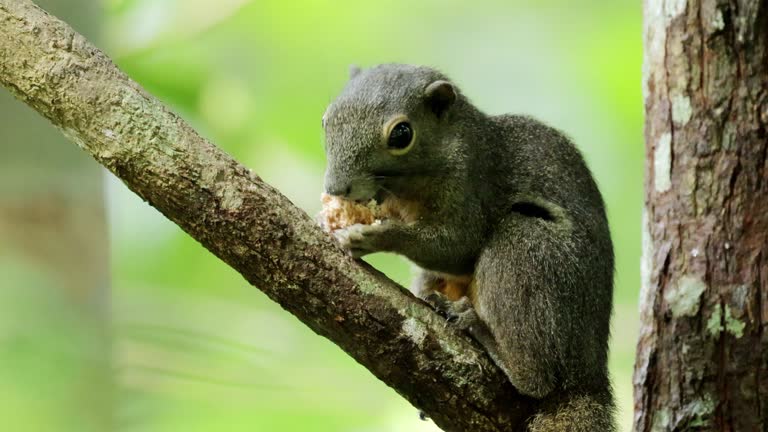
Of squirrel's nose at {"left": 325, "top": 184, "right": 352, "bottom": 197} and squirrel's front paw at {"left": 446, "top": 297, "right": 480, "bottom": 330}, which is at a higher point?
squirrel's nose at {"left": 325, "top": 184, "right": 352, "bottom": 197}

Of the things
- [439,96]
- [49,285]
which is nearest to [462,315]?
[439,96]

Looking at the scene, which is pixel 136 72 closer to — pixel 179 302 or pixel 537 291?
pixel 179 302

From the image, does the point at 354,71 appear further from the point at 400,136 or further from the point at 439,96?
the point at 400,136

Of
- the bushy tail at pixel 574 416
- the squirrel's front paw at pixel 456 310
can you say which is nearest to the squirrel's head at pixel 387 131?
the squirrel's front paw at pixel 456 310

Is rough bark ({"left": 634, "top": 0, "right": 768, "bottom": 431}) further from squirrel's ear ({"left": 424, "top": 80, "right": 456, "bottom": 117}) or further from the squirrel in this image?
squirrel's ear ({"left": 424, "top": 80, "right": 456, "bottom": 117})

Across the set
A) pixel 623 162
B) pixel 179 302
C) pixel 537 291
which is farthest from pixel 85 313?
pixel 623 162

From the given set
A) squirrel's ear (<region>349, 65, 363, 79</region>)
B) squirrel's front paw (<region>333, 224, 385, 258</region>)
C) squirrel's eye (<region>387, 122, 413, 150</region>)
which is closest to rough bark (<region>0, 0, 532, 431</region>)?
squirrel's front paw (<region>333, 224, 385, 258</region>)
